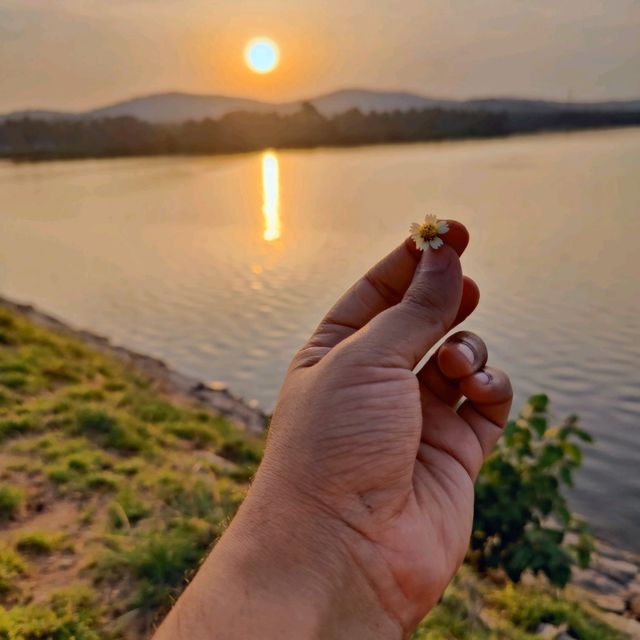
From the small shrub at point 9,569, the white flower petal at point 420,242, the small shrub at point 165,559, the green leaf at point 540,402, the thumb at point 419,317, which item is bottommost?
the small shrub at point 165,559

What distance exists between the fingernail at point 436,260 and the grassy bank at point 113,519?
1536 millimetres

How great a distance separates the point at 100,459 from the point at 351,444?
4254mm

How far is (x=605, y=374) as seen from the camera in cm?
1138

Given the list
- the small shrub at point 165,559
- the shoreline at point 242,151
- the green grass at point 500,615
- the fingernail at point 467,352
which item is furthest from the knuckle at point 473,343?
the shoreline at point 242,151

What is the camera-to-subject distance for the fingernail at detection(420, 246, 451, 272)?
242 cm

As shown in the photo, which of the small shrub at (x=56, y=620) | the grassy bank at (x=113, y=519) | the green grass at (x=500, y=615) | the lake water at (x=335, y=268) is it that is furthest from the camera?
the lake water at (x=335, y=268)

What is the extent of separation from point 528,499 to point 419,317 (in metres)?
3.37

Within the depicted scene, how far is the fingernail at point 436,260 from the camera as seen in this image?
2420 mm

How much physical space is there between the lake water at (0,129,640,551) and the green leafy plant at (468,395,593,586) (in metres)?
3.29

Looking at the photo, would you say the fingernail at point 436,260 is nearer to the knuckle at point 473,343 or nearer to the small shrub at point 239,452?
the knuckle at point 473,343

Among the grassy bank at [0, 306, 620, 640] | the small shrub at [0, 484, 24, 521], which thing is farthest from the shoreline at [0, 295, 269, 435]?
the small shrub at [0, 484, 24, 521]

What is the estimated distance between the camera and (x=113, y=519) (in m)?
4.82

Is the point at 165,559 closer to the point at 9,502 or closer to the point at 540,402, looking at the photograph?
the point at 9,502

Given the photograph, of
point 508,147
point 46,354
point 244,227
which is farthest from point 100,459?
point 508,147
